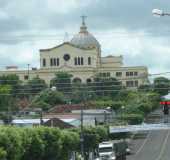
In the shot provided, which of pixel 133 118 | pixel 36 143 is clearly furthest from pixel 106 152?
pixel 133 118

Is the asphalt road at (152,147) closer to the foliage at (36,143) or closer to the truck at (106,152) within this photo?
the truck at (106,152)

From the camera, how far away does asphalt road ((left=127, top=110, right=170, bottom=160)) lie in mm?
95812


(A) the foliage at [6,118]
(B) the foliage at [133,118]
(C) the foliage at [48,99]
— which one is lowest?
(B) the foliage at [133,118]

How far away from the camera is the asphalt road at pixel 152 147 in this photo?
95812 mm

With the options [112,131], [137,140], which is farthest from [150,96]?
[112,131]

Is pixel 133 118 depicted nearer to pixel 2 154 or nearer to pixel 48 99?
pixel 48 99

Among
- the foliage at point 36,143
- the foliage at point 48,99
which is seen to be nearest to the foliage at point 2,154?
the foliage at point 36,143

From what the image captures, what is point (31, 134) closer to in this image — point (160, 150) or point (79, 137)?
point (79, 137)

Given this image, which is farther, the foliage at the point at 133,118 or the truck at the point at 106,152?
the foliage at the point at 133,118

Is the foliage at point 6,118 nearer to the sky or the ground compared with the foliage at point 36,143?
nearer to the sky

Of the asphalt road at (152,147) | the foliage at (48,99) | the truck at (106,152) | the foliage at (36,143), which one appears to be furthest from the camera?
the foliage at (48,99)

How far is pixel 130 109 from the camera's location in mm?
142625

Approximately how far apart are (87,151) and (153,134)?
156 feet

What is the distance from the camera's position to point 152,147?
11081cm
